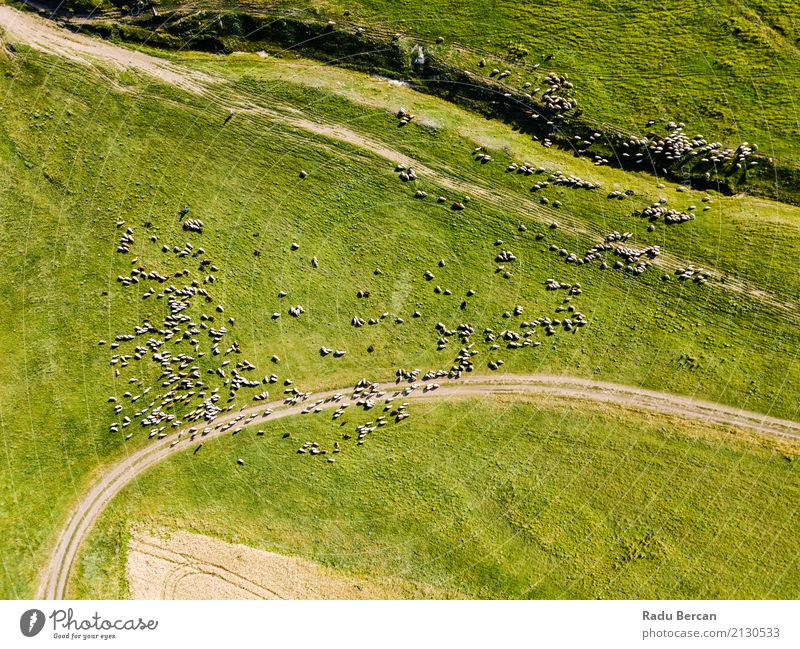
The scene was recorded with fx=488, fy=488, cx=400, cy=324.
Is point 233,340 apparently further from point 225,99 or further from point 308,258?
point 225,99

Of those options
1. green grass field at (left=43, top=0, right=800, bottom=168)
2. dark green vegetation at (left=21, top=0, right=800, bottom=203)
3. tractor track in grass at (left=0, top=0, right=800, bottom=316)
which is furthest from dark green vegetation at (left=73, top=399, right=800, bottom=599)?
green grass field at (left=43, top=0, right=800, bottom=168)

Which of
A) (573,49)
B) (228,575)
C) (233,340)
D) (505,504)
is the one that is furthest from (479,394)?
(573,49)

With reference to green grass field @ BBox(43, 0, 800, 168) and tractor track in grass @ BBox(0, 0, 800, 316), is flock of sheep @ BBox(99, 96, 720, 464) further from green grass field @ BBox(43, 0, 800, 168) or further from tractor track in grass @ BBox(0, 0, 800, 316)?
green grass field @ BBox(43, 0, 800, 168)

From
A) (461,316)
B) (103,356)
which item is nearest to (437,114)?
(461,316)

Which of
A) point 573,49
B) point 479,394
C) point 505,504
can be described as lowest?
point 505,504

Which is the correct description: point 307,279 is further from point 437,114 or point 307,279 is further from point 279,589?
point 279,589
